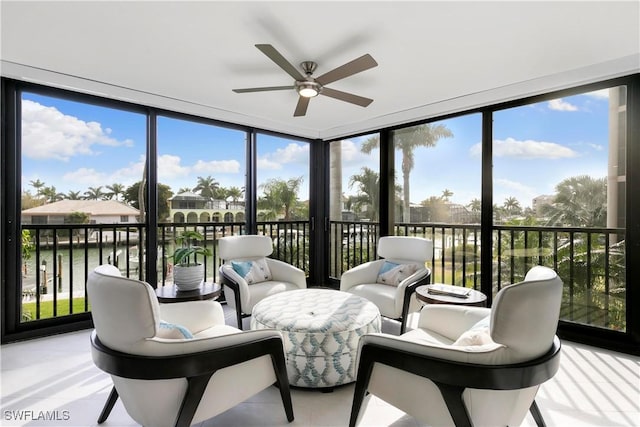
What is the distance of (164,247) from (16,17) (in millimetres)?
2479

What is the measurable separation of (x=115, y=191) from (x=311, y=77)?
99.9 inches

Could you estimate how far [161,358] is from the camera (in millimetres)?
1351

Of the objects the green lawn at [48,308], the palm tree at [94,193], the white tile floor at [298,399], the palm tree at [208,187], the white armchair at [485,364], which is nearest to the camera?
the white armchair at [485,364]

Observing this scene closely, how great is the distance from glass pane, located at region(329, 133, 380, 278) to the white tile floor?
2790 mm

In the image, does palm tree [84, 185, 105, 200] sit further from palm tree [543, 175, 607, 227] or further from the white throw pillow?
palm tree [543, 175, 607, 227]

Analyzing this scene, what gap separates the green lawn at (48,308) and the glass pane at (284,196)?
2.26m

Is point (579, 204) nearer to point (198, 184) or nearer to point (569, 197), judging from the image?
point (569, 197)

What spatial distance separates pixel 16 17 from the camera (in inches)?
82.4

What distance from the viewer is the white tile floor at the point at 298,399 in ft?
6.08

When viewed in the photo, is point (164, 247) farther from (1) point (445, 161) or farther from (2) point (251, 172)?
(1) point (445, 161)

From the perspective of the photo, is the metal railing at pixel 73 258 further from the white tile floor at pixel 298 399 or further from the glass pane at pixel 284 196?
the glass pane at pixel 284 196

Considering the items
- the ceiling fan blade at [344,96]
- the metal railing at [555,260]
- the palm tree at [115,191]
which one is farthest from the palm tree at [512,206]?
the palm tree at [115,191]

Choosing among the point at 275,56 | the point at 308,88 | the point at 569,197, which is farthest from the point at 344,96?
the point at 569,197

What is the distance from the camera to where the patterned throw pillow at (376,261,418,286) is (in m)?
3.37
